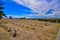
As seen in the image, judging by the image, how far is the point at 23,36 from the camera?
52.7 feet

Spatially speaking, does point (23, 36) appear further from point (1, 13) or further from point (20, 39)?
point (1, 13)

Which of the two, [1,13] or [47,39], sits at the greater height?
[1,13]

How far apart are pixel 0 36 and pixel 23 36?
2.28 meters

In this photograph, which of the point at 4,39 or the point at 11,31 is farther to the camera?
the point at 11,31

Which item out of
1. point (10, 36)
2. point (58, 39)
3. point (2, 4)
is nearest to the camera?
point (10, 36)

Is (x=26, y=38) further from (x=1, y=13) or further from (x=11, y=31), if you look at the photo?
(x=1, y=13)

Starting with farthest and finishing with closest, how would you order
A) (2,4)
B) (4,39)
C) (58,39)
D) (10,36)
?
(2,4), (58,39), (10,36), (4,39)

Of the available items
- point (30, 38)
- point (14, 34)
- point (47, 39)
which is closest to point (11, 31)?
point (14, 34)

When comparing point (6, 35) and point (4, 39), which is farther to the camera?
point (6, 35)

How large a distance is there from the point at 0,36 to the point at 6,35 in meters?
0.73

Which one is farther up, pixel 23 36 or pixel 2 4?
pixel 2 4

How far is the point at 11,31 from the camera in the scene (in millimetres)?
16891

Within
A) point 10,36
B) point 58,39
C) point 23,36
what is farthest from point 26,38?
point 58,39

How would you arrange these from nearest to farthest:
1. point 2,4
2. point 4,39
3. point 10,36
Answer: point 4,39 < point 10,36 < point 2,4
